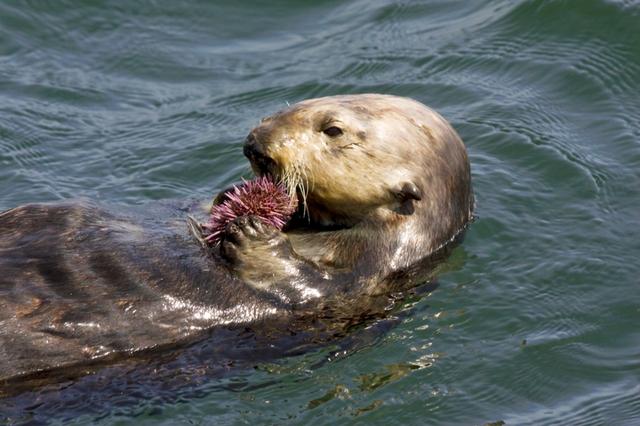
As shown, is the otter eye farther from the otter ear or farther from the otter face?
the otter ear

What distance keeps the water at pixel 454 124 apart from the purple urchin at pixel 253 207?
0.81 metres

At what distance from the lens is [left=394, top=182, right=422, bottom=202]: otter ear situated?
666cm

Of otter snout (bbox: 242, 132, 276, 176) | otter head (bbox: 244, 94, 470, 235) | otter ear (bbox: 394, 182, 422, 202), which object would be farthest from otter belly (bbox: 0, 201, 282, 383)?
otter ear (bbox: 394, 182, 422, 202)

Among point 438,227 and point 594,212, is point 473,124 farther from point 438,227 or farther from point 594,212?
point 438,227

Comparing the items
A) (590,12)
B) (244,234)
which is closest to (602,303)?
(244,234)

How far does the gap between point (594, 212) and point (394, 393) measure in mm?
2724

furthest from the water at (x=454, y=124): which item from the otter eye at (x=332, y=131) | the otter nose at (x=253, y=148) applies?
the otter nose at (x=253, y=148)

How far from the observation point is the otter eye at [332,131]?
6758 millimetres

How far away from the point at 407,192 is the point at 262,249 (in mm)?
978

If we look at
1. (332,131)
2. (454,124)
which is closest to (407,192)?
(332,131)

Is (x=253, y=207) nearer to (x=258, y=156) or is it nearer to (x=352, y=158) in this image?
(x=258, y=156)

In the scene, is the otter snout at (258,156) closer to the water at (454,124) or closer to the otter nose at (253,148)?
the otter nose at (253,148)

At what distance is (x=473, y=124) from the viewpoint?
9.37 metres

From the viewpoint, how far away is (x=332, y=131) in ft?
22.2
